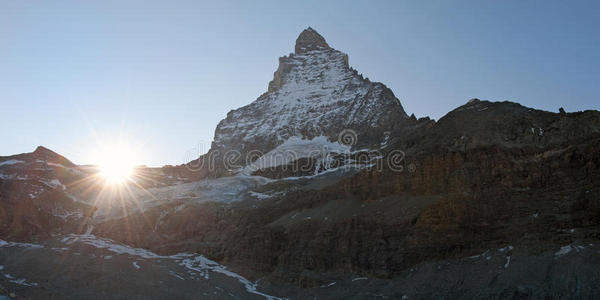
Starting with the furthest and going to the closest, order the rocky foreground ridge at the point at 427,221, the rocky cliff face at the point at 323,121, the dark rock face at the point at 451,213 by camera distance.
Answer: the rocky cliff face at the point at 323,121 → the dark rock face at the point at 451,213 → the rocky foreground ridge at the point at 427,221

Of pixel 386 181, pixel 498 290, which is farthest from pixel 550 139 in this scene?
pixel 498 290

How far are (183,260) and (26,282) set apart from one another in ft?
70.4

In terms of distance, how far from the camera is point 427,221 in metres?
63.5

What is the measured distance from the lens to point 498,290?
50375mm

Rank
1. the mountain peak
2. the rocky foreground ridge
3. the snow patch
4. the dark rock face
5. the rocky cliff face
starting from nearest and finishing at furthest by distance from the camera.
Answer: the rocky foreground ridge → the dark rock face → the snow patch → the mountain peak → the rocky cliff face

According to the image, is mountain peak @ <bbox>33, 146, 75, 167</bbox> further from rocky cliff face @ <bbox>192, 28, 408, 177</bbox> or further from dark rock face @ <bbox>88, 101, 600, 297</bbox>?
dark rock face @ <bbox>88, 101, 600, 297</bbox>

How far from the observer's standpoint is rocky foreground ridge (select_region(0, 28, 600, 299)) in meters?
54.0

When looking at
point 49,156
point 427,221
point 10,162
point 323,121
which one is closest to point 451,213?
point 427,221

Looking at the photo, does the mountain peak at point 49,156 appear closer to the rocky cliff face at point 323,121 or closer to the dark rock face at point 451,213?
the rocky cliff face at point 323,121

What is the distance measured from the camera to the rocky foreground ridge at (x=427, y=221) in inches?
2125

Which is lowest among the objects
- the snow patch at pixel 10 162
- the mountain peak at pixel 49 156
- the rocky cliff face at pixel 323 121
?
the snow patch at pixel 10 162

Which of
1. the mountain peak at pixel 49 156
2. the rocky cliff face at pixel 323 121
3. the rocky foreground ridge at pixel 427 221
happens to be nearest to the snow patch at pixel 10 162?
the mountain peak at pixel 49 156

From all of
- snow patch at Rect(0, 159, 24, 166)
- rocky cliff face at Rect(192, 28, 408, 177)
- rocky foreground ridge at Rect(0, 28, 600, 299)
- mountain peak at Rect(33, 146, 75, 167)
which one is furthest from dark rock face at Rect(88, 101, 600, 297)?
rocky cliff face at Rect(192, 28, 408, 177)

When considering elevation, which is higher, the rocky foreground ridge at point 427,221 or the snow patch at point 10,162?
the snow patch at point 10,162
